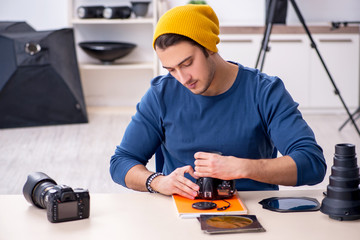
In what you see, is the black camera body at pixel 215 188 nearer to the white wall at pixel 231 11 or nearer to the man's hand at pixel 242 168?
the man's hand at pixel 242 168

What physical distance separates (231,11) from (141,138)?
157 inches

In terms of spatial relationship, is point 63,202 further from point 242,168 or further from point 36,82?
point 36,82

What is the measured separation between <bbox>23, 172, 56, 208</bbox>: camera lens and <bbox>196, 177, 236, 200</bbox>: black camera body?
0.38m

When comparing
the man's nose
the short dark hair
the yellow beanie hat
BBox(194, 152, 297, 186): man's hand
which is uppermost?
Answer: the yellow beanie hat

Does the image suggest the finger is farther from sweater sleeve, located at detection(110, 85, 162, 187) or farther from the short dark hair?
the short dark hair

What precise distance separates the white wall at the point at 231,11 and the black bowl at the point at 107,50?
43 cm

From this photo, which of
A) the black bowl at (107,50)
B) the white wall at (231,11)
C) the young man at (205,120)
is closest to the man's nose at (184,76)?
the young man at (205,120)

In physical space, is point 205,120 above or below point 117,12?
above

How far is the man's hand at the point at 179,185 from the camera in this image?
1.46 meters

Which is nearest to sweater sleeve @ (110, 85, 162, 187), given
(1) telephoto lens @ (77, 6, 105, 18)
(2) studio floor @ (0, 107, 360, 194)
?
(2) studio floor @ (0, 107, 360, 194)

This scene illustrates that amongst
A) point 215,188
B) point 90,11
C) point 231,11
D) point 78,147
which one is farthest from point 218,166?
point 231,11

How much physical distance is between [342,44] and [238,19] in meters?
1.00

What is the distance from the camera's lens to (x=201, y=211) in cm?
137

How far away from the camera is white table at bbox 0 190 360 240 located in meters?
1.24
